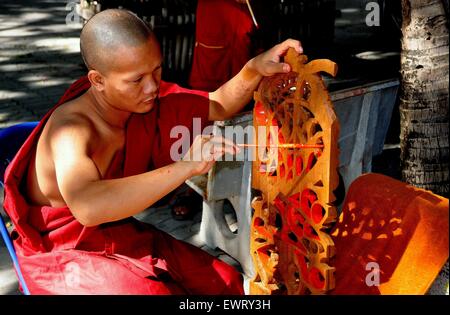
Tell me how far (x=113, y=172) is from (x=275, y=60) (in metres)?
0.71

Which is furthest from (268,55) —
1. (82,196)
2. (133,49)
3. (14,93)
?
(14,93)

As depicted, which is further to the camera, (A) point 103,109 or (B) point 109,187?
(A) point 103,109

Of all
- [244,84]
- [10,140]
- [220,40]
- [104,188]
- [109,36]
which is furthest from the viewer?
[220,40]

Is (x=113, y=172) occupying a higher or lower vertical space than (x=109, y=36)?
lower

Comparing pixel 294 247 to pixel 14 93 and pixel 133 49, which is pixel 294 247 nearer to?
pixel 133 49

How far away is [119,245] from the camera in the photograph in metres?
2.24

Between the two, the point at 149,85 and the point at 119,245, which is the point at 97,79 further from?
the point at 119,245

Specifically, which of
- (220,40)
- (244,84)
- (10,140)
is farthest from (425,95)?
(10,140)

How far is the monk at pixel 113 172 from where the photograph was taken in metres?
1.95

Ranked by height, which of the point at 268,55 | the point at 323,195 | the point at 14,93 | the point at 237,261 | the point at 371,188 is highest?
the point at 268,55

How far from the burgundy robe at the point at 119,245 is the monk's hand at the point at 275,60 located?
1.31 ft

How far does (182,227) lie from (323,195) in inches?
83.6

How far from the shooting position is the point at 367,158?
11.9 feet

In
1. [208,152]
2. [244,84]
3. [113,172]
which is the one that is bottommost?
[113,172]
